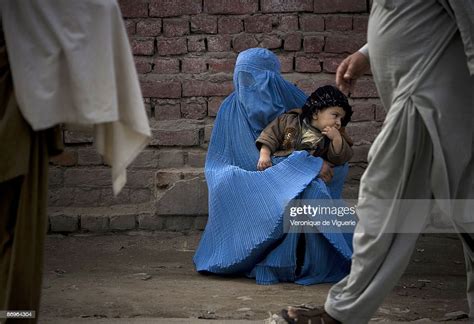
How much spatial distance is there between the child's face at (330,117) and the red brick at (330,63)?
111 cm

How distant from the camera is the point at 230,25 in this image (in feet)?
20.6

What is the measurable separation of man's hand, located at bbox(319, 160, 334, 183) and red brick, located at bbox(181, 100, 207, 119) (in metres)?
1.46

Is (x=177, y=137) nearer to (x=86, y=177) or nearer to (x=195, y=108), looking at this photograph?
(x=195, y=108)

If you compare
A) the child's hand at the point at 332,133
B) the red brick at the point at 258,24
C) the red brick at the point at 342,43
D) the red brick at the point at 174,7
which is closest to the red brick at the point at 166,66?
the red brick at the point at 174,7

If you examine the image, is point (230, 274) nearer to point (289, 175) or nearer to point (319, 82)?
point (289, 175)

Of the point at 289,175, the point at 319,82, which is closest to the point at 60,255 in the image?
the point at 289,175

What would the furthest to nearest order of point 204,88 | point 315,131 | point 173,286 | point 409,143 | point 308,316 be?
point 204,88 < point 315,131 < point 173,286 < point 308,316 < point 409,143

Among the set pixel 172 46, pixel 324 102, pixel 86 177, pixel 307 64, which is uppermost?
pixel 172 46

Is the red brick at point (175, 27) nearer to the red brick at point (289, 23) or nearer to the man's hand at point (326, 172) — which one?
the red brick at point (289, 23)

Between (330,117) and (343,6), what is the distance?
140 cm

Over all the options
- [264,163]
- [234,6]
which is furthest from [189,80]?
[264,163]

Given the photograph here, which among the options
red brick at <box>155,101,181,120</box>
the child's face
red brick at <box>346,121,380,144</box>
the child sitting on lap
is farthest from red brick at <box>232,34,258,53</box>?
the child's face

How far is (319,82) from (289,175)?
1.39 m

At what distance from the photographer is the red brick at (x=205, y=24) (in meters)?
6.29
